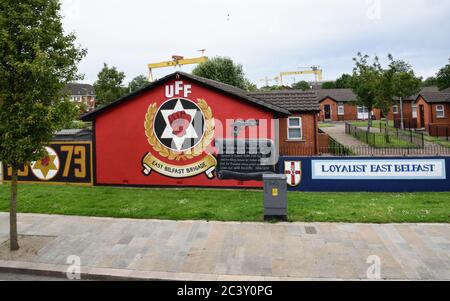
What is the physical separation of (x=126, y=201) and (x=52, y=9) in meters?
6.75

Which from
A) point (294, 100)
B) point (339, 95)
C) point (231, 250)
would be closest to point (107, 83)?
point (339, 95)

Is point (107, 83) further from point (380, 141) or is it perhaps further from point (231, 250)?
point (231, 250)

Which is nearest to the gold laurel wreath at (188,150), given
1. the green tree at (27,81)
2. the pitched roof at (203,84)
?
the pitched roof at (203,84)

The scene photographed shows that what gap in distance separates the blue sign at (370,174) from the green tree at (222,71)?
111 feet

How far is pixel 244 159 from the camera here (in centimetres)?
1589

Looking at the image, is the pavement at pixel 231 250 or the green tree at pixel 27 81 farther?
the green tree at pixel 27 81

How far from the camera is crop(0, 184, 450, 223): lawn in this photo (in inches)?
444

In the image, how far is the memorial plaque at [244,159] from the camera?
15750mm

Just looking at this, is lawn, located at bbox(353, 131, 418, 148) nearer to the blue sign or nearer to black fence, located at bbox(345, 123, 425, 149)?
black fence, located at bbox(345, 123, 425, 149)

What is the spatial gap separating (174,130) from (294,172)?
5271 mm

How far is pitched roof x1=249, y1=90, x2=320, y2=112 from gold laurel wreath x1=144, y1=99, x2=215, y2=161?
6015mm

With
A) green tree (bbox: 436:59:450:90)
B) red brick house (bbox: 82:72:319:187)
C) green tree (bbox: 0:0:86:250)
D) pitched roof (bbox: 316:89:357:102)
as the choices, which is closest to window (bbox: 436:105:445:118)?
green tree (bbox: 436:59:450:90)

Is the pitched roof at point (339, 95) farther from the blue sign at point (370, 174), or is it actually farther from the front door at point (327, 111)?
the blue sign at point (370, 174)
